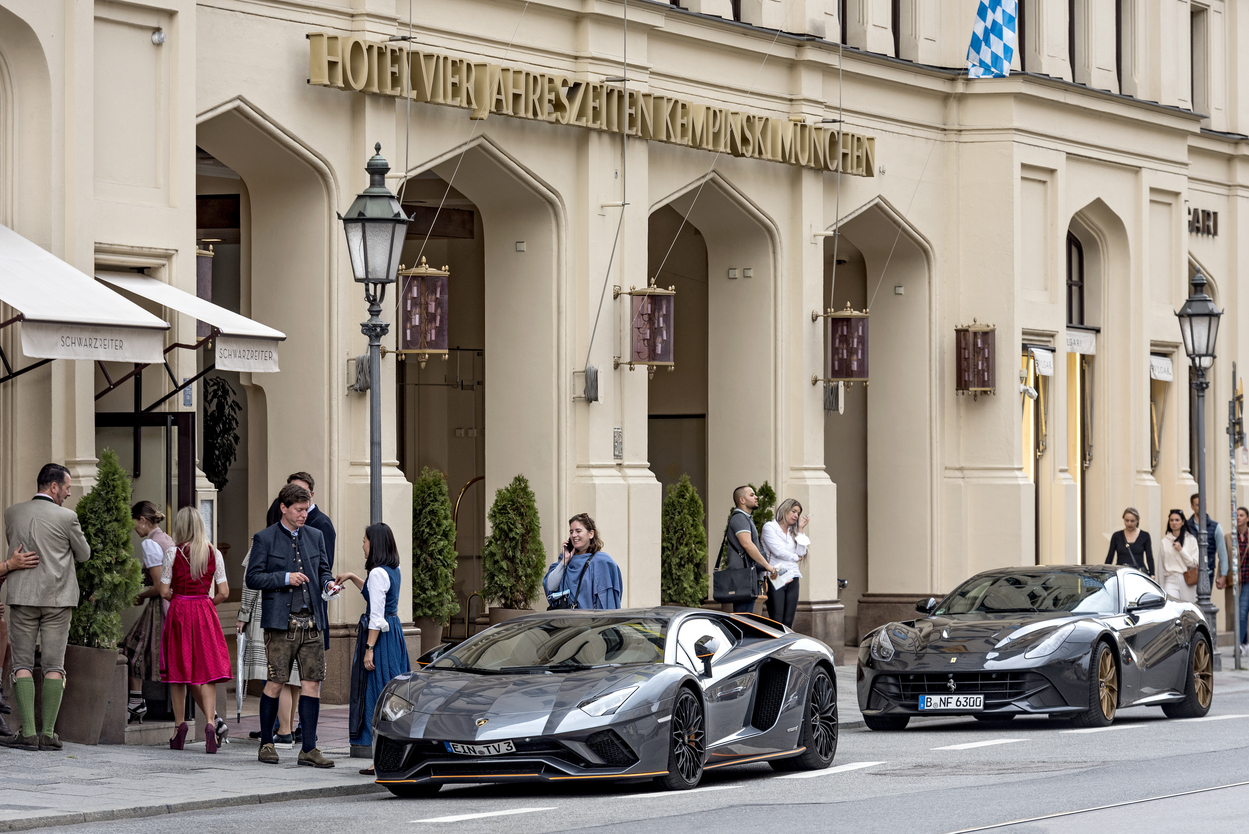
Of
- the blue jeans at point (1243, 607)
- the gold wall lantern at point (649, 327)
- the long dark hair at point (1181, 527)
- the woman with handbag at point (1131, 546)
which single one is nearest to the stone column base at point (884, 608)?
the woman with handbag at point (1131, 546)

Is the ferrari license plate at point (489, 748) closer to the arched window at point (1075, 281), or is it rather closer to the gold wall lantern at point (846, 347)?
the gold wall lantern at point (846, 347)

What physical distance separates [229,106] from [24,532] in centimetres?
532

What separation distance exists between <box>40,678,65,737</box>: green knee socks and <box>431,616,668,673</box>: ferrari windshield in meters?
2.97

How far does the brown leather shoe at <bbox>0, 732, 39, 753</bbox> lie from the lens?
14328 mm

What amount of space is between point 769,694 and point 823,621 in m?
11.1

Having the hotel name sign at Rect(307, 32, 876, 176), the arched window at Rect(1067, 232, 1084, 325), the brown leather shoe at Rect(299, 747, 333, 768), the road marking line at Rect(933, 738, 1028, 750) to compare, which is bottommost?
the road marking line at Rect(933, 738, 1028, 750)

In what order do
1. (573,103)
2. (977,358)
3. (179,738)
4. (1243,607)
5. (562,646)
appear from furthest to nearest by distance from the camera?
1. (1243,607)
2. (977,358)
3. (573,103)
4. (179,738)
5. (562,646)

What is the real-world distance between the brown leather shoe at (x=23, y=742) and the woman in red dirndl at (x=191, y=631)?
3.54 ft

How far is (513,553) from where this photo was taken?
21.2m

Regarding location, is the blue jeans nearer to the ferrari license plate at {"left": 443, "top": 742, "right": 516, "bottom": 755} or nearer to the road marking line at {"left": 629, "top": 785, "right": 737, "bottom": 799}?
the road marking line at {"left": 629, "top": 785, "right": 737, "bottom": 799}

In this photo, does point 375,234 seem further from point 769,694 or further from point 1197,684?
point 1197,684

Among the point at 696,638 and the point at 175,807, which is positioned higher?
the point at 696,638

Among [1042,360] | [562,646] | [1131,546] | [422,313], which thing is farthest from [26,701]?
[1042,360]

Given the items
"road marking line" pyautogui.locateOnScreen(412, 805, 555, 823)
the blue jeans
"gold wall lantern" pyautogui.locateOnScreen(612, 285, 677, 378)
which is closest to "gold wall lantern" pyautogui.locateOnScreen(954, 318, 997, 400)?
the blue jeans
